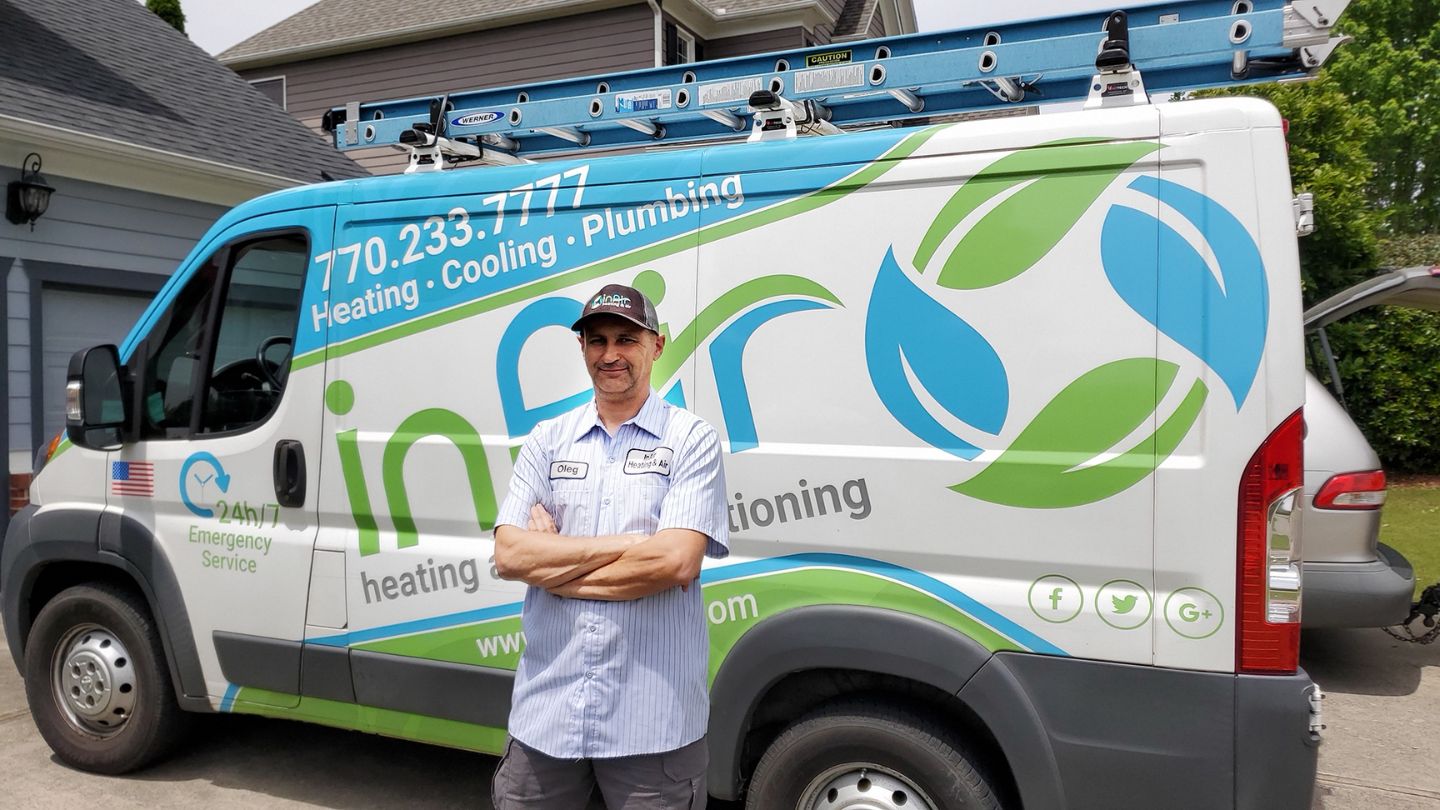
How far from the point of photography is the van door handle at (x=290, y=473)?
3.86 meters

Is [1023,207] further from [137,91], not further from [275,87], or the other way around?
[275,87]

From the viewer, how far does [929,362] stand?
9.58ft

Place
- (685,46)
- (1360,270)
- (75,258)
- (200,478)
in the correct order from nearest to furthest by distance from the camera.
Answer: (200,478) → (75,258) → (1360,270) → (685,46)

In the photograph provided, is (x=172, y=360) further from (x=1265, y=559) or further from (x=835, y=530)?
(x=1265, y=559)

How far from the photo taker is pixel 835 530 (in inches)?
119

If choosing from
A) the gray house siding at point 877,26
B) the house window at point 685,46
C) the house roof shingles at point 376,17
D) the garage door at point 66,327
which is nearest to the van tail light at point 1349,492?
the garage door at point 66,327

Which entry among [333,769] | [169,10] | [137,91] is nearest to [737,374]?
[333,769]

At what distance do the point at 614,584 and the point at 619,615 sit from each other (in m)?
0.10

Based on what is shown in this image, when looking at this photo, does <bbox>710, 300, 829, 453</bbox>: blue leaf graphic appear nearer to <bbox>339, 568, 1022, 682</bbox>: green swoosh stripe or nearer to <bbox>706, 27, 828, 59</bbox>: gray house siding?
<bbox>339, 568, 1022, 682</bbox>: green swoosh stripe

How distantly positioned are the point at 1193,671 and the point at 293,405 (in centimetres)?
307

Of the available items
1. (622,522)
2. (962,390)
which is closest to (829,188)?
(962,390)

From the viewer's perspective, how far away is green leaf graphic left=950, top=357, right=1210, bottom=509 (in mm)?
2682

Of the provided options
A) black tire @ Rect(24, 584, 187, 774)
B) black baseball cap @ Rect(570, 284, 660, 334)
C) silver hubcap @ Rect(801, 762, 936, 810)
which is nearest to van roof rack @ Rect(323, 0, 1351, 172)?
black baseball cap @ Rect(570, 284, 660, 334)

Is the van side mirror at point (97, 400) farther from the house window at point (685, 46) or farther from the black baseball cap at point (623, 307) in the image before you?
the house window at point (685, 46)
